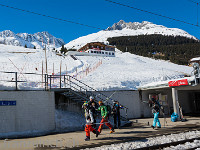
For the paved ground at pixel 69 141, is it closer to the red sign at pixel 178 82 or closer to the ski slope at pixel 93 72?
the ski slope at pixel 93 72

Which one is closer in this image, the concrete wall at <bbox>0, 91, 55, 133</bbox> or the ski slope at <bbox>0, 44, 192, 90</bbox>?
the concrete wall at <bbox>0, 91, 55, 133</bbox>

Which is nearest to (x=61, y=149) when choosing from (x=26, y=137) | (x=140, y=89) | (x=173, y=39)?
(x=26, y=137)

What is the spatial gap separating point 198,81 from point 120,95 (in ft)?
24.1

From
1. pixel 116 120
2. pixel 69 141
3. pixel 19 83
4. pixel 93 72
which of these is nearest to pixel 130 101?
pixel 116 120

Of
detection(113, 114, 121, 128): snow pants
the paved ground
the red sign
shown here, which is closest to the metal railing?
the paved ground

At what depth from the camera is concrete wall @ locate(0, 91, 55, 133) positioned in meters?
11.3

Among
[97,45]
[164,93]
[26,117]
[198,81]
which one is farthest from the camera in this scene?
[97,45]

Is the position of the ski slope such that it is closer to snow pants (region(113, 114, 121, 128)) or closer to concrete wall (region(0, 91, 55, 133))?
concrete wall (region(0, 91, 55, 133))

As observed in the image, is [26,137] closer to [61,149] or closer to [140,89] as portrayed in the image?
[61,149]

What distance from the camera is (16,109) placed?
11.6 meters

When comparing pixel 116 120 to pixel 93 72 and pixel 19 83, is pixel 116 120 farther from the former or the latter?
pixel 93 72

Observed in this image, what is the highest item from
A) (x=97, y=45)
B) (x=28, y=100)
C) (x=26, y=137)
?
(x=97, y=45)

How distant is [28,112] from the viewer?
1193 cm

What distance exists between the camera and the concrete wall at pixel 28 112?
1126 cm
